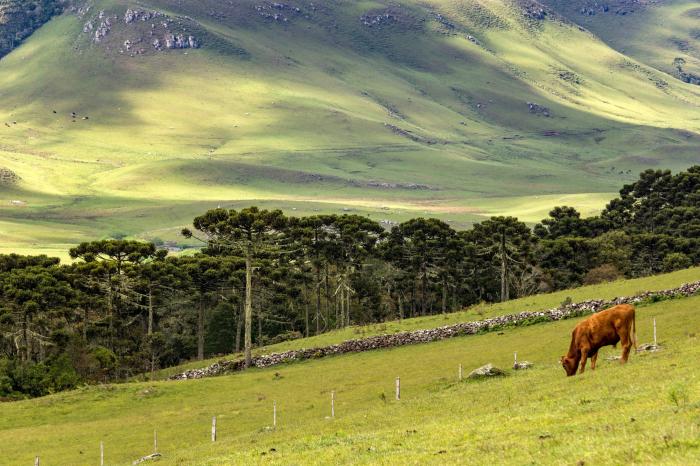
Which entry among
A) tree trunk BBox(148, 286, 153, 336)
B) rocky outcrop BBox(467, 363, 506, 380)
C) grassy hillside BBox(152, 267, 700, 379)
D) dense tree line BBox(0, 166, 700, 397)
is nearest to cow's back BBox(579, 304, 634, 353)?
rocky outcrop BBox(467, 363, 506, 380)

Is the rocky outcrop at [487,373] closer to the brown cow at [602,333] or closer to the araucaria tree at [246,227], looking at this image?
the brown cow at [602,333]

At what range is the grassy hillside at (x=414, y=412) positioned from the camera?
21125 mm

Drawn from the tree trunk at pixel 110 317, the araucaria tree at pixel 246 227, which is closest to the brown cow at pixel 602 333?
the araucaria tree at pixel 246 227

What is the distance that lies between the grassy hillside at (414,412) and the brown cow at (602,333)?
912 mm

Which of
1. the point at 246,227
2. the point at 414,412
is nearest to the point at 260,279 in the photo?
the point at 246,227

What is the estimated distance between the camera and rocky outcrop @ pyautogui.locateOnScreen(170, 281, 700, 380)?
5994cm

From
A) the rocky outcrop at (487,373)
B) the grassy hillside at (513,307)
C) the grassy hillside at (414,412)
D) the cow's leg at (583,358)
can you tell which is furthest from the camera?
the grassy hillside at (513,307)

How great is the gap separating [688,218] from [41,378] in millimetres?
89177

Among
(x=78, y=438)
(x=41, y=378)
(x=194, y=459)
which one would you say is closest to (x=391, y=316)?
(x=41, y=378)

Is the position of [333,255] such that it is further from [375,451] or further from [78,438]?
[375,451]

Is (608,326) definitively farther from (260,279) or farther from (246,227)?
(260,279)

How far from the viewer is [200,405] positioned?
54219mm

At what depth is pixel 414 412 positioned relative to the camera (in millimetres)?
34125

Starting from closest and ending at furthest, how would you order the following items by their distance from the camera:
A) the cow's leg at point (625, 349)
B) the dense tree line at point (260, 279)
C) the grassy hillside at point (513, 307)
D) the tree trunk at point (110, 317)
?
the cow's leg at point (625, 349) < the grassy hillside at point (513, 307) < the dense tree line at point (260, 279) < the tree trunk at point (110, 317)
